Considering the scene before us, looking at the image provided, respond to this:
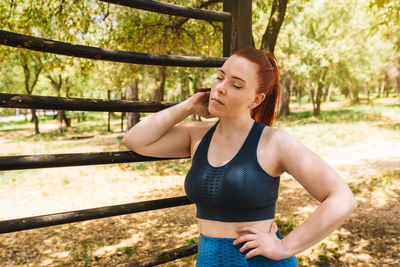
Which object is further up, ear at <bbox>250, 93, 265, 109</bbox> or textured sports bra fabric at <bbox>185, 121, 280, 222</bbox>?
ear at <bbox>250, 93, 265, 109</bbox>

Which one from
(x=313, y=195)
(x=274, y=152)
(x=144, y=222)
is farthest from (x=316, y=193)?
(x=144, y=222)

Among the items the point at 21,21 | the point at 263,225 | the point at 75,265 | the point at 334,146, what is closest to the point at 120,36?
the point at 21,21

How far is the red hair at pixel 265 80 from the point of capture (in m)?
1.56

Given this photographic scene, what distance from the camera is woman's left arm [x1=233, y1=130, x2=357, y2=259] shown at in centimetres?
136

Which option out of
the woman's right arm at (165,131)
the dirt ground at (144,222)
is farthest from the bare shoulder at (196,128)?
the dirt ground at (144,222)

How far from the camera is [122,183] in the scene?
27.8 feet

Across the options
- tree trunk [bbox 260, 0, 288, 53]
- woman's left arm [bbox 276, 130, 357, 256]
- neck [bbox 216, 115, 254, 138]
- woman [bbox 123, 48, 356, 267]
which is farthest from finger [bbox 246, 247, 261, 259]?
tree trunk [bbox 260, 0, 288, 53]

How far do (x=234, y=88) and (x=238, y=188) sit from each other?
49cm

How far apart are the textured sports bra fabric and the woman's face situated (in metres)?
0.17

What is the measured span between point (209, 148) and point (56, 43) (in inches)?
36.8

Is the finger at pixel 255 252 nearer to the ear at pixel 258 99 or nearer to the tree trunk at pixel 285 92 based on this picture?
the ear at pixel 258 99

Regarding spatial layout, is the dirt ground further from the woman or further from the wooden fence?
the woman

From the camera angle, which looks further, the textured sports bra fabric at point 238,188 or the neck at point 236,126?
the neck at point 236,126

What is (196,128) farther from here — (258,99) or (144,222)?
(144,222)
